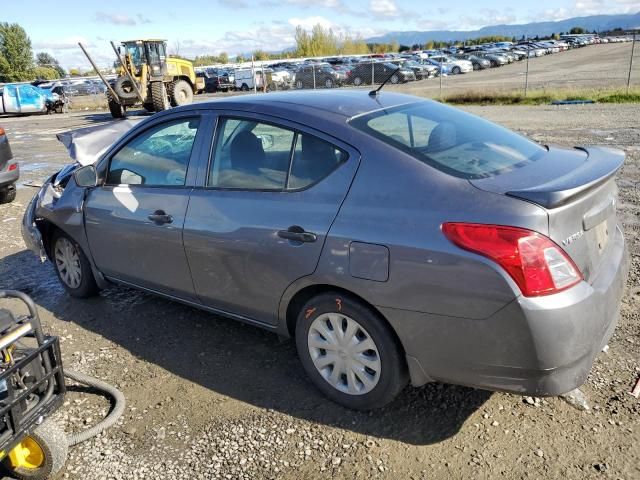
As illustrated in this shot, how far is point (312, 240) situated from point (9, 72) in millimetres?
85208

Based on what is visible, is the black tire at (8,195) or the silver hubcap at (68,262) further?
the black tire at (8,195)

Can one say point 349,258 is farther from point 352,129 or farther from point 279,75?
point 279,75

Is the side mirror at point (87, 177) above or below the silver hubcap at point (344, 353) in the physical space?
above

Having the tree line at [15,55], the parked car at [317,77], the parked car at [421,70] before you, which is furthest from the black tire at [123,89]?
the tree line at [15,55]

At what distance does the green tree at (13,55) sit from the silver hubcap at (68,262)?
81.0 meters

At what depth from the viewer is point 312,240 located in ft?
9.21

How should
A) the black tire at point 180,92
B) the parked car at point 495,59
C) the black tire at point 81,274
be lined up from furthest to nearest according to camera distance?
the parked car at point 495,59 → the black tire at point 180,92 → the black tire at point 81,274

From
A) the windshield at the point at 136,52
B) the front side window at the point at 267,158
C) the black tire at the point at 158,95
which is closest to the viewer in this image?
the front side window at the point at 267,158

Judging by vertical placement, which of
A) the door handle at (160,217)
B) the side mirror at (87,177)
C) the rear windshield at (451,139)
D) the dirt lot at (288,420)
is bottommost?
the dirt lot at (288,420)

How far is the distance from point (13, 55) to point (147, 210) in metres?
85.4

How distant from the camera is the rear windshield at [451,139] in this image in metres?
2.74

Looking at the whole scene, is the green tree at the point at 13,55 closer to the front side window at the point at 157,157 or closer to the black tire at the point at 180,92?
the black tire at the point at 180,92

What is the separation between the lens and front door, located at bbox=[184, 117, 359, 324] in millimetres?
2844

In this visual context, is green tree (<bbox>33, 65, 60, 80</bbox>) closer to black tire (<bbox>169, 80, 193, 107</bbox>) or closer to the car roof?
black tire (<bbox>169, 80, 193, 107</bbox>)
